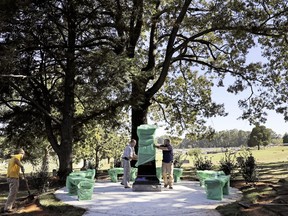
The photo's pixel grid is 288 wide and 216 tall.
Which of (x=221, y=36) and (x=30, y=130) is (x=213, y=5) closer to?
(x=221, y=36)

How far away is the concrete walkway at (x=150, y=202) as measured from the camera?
27.7ft

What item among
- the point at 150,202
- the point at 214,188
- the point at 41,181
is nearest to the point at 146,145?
the point at 150,202

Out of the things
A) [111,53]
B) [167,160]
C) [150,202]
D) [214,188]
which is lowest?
[150,202]

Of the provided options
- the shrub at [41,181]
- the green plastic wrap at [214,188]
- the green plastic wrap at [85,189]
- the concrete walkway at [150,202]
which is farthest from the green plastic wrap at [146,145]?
the shrub at [41,181]

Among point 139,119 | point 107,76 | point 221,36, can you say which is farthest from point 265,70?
point 107,76

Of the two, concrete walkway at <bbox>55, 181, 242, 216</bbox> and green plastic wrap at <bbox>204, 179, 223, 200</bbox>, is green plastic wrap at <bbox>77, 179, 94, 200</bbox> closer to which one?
concrete walkway at <bbox>55, 181, 242, 216</bbox>

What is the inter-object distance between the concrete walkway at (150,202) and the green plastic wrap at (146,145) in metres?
1.24

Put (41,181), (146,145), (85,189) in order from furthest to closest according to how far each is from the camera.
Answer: (41,181), (146,145), (85,189)

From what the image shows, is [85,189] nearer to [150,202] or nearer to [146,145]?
[150,202]

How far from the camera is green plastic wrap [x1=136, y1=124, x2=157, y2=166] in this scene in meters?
12.5

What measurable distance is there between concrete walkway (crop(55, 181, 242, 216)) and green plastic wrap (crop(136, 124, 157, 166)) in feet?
4.07

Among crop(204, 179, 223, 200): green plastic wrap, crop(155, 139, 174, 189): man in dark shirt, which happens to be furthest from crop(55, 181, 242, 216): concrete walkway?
crop(155, 139, 174, 189): man in dark shirt

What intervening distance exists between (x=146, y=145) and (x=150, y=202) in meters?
3.11

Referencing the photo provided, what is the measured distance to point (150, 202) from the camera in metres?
9.77
